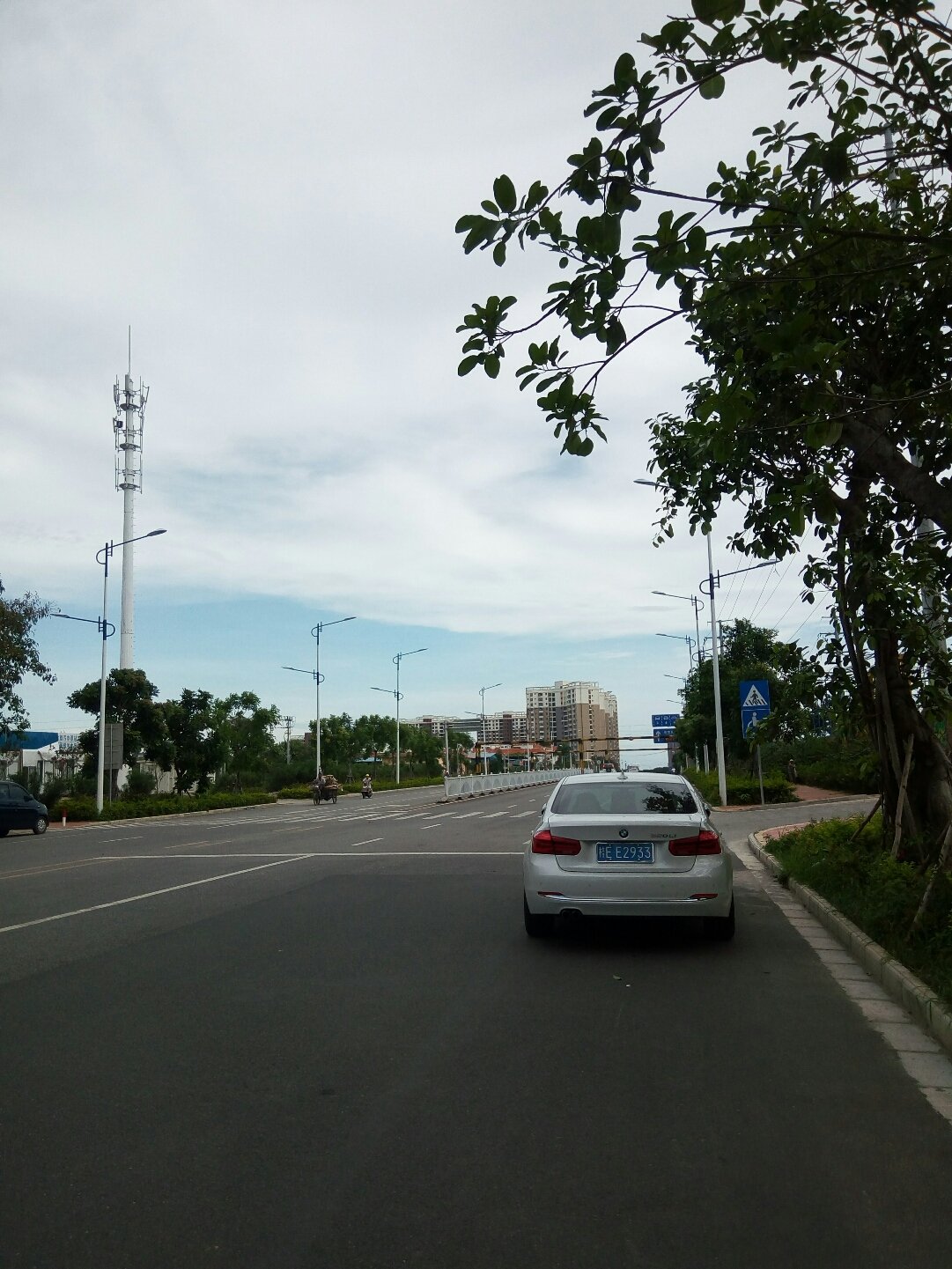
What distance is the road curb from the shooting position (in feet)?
19.3

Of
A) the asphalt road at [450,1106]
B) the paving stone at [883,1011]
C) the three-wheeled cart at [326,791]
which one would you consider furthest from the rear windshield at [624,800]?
the three-wheeled cart at [326,791]

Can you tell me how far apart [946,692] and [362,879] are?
742cm

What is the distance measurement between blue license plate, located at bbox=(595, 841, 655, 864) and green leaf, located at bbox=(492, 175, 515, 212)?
17.4 ft

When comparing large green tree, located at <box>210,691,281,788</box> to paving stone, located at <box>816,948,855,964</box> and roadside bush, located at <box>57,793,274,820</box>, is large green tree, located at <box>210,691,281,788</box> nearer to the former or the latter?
roadside bush, located at <box>57,793,274,820</box>

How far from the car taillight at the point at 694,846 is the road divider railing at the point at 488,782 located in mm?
27878

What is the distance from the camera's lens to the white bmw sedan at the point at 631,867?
832 centimetres

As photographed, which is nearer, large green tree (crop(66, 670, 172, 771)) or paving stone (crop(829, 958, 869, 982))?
paving stone (crop(829, 958, 869, 982))

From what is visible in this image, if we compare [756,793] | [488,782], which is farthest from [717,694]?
[488,782]

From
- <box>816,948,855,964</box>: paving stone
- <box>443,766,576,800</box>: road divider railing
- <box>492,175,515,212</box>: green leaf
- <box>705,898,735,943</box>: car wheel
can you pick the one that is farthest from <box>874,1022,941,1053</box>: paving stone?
<box>443,766,576,800</box>: road divider railing

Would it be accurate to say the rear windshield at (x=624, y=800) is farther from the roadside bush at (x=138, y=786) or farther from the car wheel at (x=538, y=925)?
the roadside bush at (x=138, y=786)

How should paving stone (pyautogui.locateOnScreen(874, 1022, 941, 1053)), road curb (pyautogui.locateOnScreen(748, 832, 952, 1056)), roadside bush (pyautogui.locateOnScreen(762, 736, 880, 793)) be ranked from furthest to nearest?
1. roadside bush (pyautogui.locateOnScreen(762, 736, 880, 793))
2. road curb (pyautogui.locateOnScreen(748, 832, 952, 1056))
3. paving stone (pyautogui.locateOnScreen(874, 1022, 941, 1053))

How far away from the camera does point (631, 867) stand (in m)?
8.38

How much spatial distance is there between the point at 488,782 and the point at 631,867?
54.6 meters

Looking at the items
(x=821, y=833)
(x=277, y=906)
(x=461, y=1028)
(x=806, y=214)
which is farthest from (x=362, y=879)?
(x=806, y=214)
